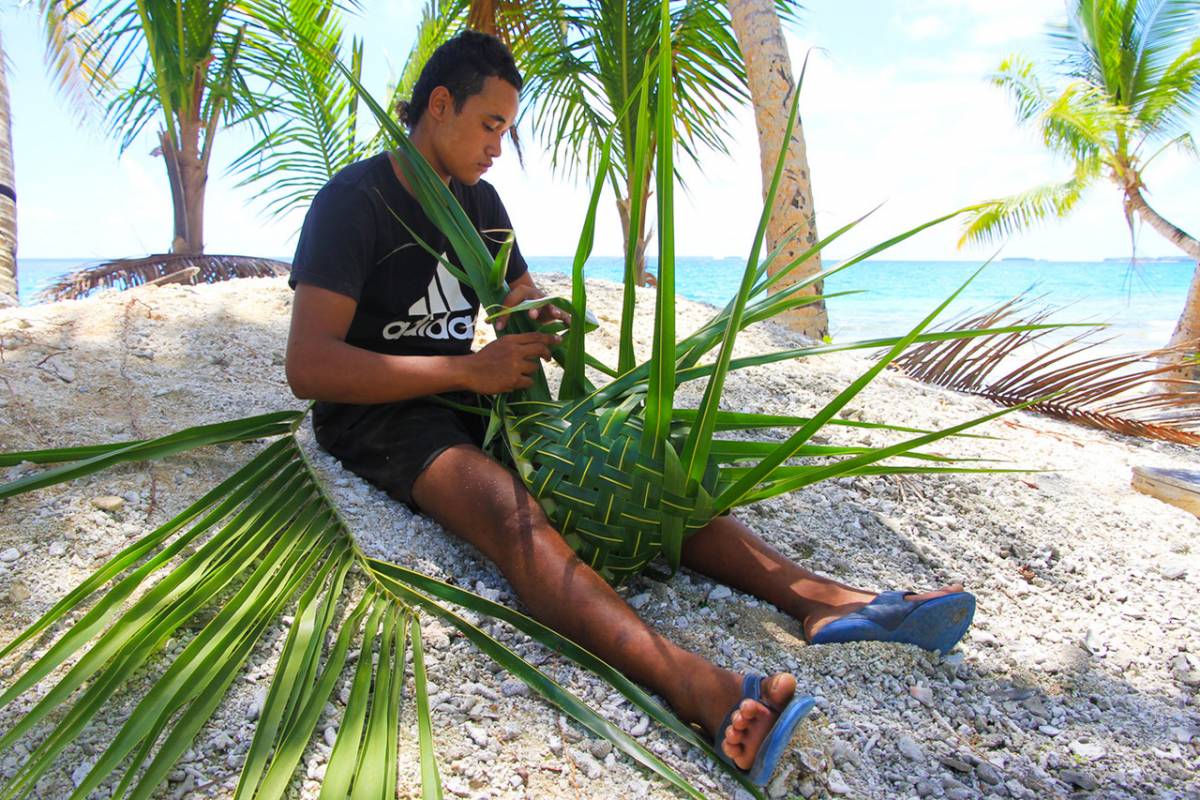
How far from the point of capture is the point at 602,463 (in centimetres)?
144

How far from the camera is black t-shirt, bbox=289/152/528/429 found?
1.67 m

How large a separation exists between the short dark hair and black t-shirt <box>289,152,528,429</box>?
20cm

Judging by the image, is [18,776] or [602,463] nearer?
[18,776]

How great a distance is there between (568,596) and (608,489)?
0.19 meters

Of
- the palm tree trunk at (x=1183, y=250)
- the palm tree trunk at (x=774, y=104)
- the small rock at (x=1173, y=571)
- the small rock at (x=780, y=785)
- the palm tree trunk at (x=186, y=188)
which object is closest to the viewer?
the small rock at (x=780, y=785)

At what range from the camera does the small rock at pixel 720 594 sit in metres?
1.66

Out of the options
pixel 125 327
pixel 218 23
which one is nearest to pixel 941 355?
pixel 125 327

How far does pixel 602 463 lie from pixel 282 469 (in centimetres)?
79

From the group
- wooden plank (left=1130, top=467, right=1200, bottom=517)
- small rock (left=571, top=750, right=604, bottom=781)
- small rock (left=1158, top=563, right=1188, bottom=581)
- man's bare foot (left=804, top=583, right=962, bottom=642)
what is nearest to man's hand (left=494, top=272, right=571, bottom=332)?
man's bare foot (left=804, top=583, right=962, bottom=642)

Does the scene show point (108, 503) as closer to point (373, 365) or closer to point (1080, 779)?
point (373, 365)

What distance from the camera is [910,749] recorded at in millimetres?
1308

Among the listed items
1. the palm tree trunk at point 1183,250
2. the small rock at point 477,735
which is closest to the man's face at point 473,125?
the small rock at point 477,735

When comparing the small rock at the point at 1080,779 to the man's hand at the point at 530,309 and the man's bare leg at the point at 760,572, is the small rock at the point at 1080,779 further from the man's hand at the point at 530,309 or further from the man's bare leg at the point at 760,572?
the man's hand at the point at 530,309

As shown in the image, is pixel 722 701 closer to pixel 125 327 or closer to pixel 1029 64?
pixel 125 327
